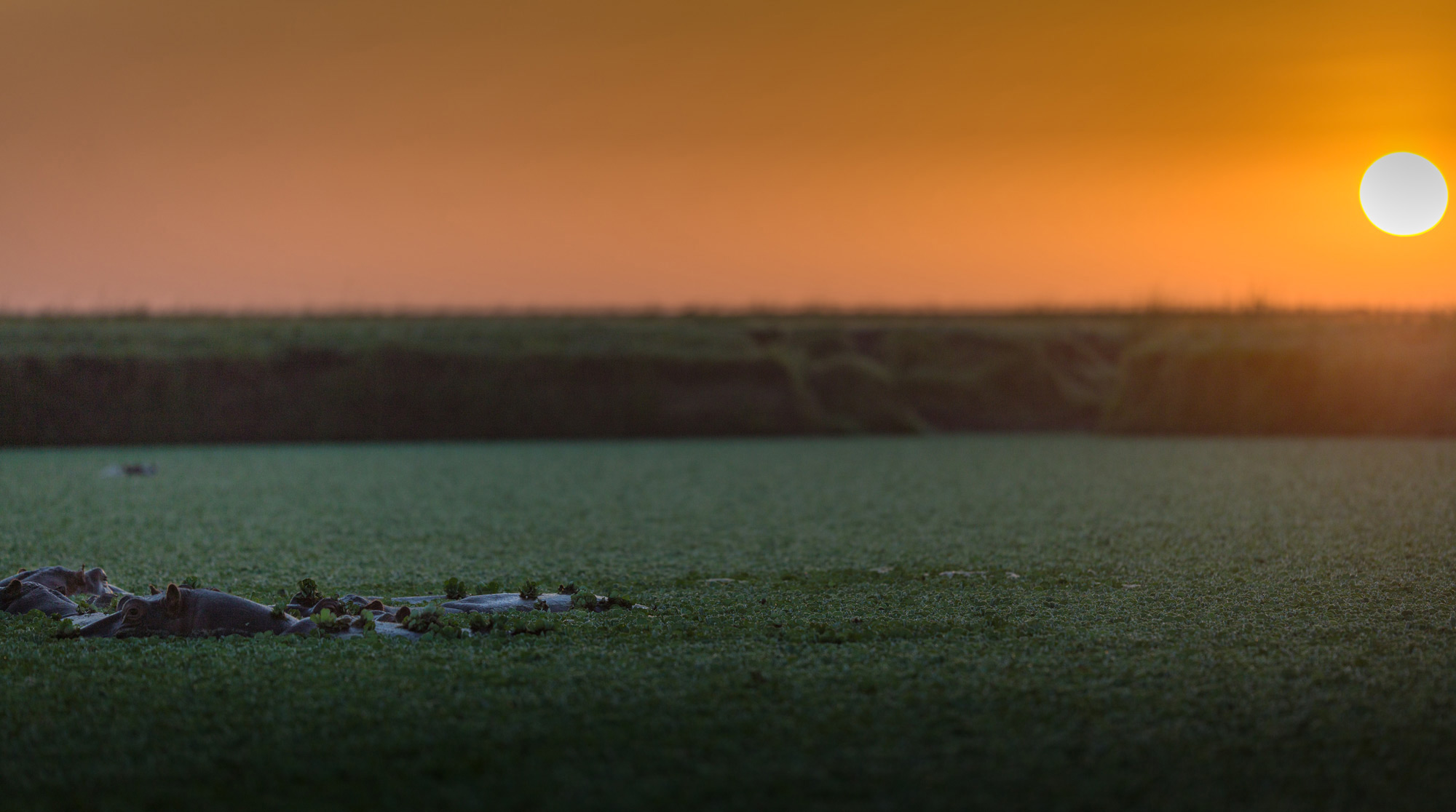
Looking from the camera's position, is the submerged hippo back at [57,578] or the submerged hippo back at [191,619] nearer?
the submerged hippo back at [191,619]

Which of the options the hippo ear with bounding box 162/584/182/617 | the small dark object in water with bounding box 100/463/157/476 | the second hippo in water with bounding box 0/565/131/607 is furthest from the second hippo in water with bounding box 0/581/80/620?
the small dark object in water with bounding box 100/463/157/476

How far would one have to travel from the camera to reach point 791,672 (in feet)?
10.8

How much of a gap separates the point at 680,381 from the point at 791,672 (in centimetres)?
1569

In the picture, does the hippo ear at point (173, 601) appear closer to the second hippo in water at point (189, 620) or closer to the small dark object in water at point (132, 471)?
the second hippo in water at point (189, 620)

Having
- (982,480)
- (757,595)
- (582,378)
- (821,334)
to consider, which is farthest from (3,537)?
(821,334)

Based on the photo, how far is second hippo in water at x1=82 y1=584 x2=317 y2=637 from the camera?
388 centimetres

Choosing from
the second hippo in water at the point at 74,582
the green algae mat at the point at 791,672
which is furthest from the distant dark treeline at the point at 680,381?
the second hippo in water at the point at 74,582

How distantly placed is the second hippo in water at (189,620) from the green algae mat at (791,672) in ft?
0.34

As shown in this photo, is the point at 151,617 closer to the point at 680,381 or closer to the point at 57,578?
the point at 57,578

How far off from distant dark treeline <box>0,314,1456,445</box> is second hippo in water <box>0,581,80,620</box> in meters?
13.3

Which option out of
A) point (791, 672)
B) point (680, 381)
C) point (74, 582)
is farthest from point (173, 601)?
point (680, 381)

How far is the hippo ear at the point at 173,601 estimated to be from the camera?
12.9ft

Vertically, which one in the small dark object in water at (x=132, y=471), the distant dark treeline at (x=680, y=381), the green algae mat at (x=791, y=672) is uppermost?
the distant dark treeline at (x=680, y=381)

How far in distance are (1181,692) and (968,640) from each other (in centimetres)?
79
